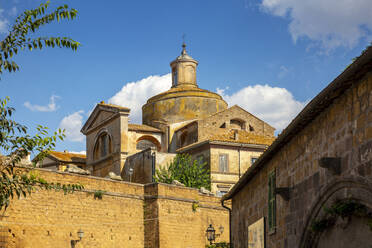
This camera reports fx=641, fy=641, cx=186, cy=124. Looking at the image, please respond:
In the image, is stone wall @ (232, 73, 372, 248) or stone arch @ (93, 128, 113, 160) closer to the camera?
stone wall @ (232, 73, 372, 248)

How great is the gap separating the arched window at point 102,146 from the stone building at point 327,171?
2996cm

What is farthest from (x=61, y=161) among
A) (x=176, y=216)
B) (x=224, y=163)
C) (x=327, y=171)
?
(x=327, y=171)

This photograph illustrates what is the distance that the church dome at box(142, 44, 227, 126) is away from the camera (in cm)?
4797

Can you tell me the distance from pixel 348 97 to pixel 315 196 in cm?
210

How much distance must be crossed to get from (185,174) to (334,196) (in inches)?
1126

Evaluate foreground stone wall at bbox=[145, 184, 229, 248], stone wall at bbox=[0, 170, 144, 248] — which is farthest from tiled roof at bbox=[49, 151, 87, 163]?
stone wall at bbox=[0, 170, 144, 248]

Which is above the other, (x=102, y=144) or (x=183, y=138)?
(x=183, y=138)

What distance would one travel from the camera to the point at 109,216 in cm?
2841

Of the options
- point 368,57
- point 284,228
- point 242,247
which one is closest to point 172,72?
point 242,247

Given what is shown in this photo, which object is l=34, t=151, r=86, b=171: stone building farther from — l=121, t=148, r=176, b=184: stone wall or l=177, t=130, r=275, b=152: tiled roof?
l=177, t=130, r=275, b=152: tiled roof

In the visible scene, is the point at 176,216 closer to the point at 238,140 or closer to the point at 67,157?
the point at 238,140

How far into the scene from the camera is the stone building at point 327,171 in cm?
889

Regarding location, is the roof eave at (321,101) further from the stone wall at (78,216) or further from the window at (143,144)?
the window at (143,144)

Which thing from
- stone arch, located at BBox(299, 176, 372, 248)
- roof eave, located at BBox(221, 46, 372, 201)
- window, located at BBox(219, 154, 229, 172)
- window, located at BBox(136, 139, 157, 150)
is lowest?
stone arch, located at BBox(299, 176, 372, 248)
